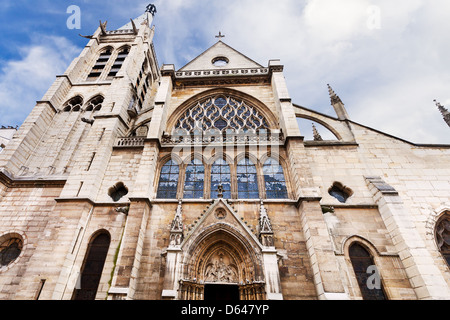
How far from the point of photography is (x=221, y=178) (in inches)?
390

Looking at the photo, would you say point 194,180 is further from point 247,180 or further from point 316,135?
point 316,135

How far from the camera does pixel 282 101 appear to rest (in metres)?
11.5

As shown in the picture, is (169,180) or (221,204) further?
(169,180)

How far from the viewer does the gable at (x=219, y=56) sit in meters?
15.4

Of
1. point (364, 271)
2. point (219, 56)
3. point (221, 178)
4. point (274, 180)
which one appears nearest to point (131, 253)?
point (221, 178)

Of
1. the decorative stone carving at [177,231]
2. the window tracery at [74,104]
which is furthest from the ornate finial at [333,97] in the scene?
the window tracery at [74,104]

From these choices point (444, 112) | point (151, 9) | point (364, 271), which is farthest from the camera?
point (151, 9)

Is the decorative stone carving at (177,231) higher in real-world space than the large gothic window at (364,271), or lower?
A: higher

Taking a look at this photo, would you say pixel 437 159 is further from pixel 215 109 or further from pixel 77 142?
pixel 77 142

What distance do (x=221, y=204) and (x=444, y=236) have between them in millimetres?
8211

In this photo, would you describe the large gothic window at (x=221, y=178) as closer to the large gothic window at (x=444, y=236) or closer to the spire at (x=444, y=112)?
the large gothic window at (x=444, y=236)

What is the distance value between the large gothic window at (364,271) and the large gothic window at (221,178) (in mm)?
4993

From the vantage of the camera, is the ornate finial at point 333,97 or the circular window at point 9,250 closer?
the circular window at point 9,250
